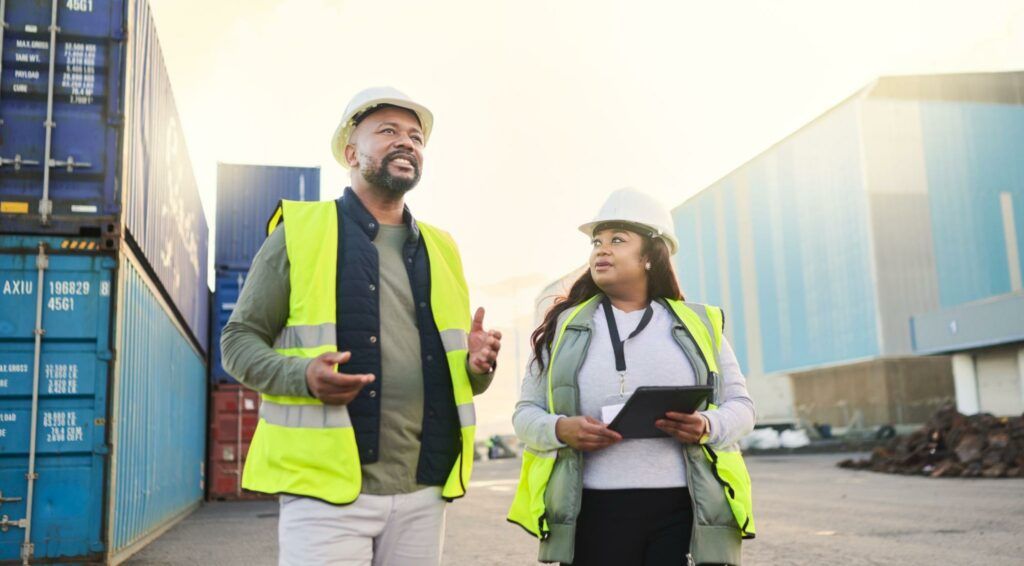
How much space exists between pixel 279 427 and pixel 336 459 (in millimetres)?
205

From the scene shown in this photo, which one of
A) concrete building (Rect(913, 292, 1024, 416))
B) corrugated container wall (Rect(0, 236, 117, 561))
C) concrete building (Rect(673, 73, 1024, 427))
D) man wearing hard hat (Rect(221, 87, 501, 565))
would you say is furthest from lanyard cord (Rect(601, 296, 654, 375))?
concrete building (Rect(673, 73, 1024, 427))

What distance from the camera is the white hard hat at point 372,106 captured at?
9.57ft

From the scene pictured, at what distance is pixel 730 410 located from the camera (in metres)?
3.19

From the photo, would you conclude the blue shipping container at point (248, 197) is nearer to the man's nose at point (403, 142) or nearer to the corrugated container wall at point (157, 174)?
the corrugated container wall at point (157, 174)

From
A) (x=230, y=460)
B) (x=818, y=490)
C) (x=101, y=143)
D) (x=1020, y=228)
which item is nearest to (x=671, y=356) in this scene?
(x=101, y=143)

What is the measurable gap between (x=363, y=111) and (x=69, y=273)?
213 inches

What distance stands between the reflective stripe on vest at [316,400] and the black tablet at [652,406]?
1.63 ft

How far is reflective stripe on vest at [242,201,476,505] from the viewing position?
2.53 m

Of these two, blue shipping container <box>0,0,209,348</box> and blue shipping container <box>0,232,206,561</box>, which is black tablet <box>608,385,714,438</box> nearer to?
blue shipping container <box>0,232,206,561</box>

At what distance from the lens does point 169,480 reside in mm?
11734

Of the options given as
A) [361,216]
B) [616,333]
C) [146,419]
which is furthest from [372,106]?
[146,419]

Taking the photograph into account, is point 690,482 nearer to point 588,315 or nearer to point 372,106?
point 588,315

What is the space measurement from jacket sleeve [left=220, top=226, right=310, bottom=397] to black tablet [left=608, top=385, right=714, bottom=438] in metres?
1.03

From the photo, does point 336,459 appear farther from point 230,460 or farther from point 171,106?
point 230,460
